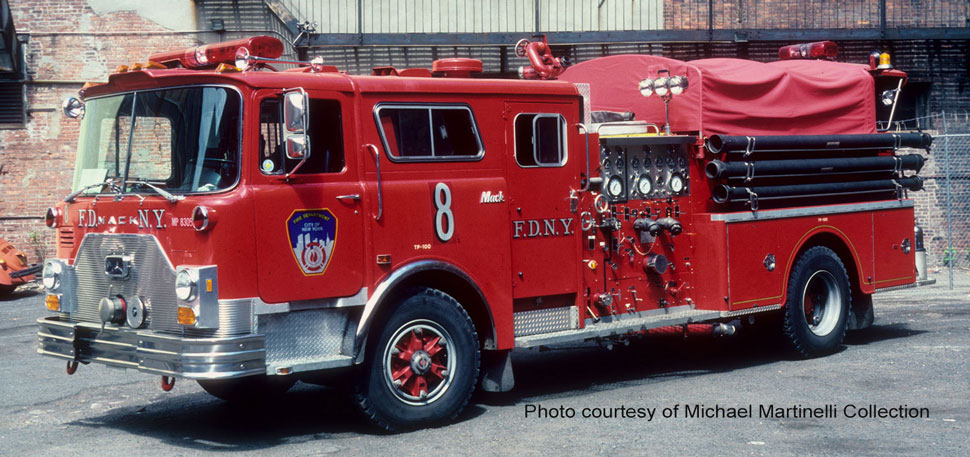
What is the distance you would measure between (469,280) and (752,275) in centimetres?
323

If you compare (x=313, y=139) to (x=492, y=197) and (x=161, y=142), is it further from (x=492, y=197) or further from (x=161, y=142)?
(x=492, y=197)

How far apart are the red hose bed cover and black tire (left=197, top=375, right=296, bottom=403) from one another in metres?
4.13

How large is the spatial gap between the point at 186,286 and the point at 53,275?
1.68m

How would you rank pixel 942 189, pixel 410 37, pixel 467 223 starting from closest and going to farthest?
pixel 467 223, pixel 410 37, pixel 942 189

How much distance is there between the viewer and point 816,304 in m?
11.1

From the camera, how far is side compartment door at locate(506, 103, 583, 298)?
28.1 ft

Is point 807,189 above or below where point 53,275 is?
above

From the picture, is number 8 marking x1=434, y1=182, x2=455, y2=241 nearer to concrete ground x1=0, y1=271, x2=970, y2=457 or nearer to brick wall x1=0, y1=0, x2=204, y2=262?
concrete ground x1=0, y1=271, x2=970, y2=457

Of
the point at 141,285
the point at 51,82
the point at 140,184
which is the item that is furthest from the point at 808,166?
the point at 51,82

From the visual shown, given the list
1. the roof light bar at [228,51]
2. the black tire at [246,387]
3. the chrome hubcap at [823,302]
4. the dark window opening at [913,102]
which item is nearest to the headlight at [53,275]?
the black tire at [246,387]

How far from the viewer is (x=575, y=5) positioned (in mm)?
20156

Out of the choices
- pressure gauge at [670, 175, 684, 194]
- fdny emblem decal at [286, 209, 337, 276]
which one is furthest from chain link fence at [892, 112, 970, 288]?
fdny emblem decal at [286, 209, 337, 276]

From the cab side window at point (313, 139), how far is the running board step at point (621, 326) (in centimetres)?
210

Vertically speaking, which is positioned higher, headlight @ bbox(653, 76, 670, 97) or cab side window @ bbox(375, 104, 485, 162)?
headlight @ bbox(653, 76, 670, 97)
